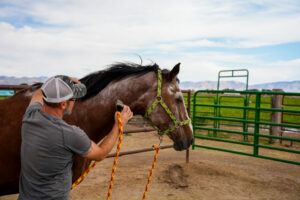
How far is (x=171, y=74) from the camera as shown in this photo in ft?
7.48

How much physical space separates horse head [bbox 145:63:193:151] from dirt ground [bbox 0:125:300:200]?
2068 mm

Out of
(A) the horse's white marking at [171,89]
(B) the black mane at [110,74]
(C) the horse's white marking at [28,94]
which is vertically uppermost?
(B) the black mane at [110,74]

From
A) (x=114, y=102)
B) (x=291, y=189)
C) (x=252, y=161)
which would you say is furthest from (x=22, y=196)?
(x=252, y=161)

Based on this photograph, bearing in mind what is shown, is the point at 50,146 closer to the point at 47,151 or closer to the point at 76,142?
the point at 47,151

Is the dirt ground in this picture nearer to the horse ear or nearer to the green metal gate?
the green metal gate

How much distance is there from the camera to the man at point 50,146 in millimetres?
1367

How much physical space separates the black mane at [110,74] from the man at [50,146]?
0.76 m

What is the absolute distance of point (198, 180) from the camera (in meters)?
4.77

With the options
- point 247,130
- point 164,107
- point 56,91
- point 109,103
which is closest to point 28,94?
point 109,103

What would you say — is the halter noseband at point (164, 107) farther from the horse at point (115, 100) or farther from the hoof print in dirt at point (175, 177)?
the hoof print in dirt at point (175, 177)

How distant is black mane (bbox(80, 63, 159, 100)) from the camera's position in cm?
224

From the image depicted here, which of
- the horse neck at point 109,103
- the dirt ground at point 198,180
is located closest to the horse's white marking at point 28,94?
the horse neck at point 109,103

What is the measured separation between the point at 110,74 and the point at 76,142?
3.49 feet

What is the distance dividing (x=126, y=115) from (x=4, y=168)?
1199mm
